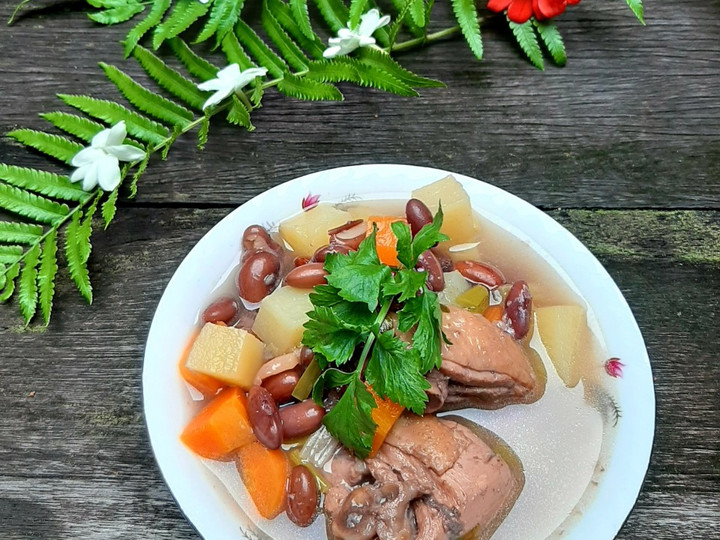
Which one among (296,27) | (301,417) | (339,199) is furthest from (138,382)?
(296,27)

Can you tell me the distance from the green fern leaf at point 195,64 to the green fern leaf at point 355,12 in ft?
2.05

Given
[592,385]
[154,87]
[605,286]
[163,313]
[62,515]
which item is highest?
[154,87]

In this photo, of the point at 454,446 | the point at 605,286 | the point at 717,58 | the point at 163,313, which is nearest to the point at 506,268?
the point at 605,286

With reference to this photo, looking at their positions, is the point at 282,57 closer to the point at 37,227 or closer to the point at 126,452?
the point at 37,227

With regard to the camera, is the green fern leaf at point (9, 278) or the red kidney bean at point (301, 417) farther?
the green fern leaf at point (9, 278)

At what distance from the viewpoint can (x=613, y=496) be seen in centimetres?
210

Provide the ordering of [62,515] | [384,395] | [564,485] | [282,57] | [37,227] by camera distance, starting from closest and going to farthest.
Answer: [384,395]
[564,485]
[62,515]
[37,227]
[282,57]

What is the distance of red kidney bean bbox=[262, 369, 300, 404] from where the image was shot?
211cm

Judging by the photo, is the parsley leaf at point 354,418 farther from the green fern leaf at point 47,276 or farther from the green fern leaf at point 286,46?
the green fern leaf at point 286,46

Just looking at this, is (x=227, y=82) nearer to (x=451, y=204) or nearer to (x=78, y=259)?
(x=78, y=259)

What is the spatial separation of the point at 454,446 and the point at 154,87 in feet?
6.68

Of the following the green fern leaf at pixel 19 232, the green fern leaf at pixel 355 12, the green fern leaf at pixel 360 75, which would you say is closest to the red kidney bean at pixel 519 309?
the green fern leaf at pixel 360 75

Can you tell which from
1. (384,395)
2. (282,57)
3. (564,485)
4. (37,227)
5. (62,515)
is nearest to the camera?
(384,395)

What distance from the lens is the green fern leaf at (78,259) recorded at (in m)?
2.53
